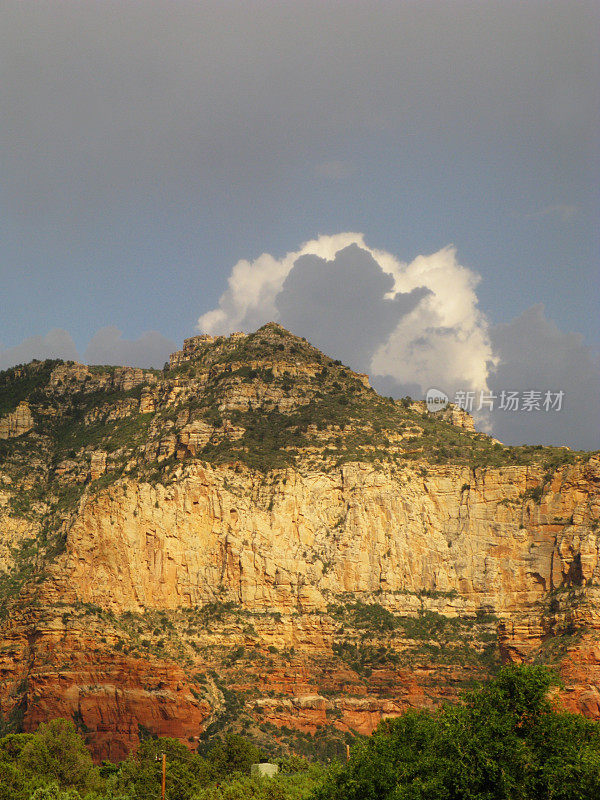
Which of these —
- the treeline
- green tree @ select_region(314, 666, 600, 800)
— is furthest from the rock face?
green tree @ select_region(314, 666, 600, 800)

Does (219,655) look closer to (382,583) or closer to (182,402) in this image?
(382,583)

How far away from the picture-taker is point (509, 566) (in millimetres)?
132500

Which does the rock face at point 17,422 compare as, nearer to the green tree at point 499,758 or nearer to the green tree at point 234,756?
the green tree at point 234,756

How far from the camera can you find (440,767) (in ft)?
190

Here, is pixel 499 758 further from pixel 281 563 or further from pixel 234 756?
pixel 281 563

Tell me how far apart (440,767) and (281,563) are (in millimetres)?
73561

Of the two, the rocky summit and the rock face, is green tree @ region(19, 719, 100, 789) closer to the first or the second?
the rocky summit

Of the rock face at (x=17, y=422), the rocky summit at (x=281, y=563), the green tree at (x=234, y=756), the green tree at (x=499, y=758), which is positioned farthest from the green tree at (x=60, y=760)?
the rock face at (x=17, y=422)

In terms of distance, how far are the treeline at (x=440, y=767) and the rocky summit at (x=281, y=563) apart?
20.9 m

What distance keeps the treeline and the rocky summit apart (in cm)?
2090

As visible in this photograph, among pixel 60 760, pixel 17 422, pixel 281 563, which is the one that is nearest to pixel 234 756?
pixel 60 760

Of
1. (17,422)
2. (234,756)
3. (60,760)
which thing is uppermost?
(17,422)

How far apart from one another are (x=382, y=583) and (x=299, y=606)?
10310 mm

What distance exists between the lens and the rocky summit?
112562mm
